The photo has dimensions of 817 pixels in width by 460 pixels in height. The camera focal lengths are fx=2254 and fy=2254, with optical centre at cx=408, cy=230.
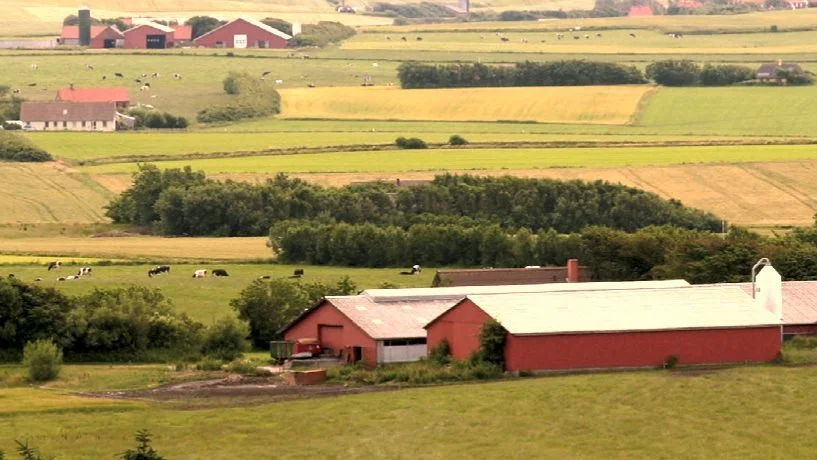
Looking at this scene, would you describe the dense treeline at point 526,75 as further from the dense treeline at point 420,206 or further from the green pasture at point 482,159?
the dense treeline at point 420,206

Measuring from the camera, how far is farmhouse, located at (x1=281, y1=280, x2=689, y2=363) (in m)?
50.2

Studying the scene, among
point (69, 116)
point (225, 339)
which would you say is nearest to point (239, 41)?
point (69, 116)

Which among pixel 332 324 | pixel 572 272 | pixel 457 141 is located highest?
pixel 457 141

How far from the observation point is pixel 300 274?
215 feet

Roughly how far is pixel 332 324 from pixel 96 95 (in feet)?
223

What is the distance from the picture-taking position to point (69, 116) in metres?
114

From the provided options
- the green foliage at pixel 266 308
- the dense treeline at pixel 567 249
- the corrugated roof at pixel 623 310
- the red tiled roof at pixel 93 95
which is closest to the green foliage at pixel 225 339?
the green foliage at pixel 266 308

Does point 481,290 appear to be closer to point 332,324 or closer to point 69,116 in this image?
point 332,324

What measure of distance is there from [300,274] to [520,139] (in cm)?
3921

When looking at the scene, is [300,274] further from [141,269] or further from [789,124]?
[789,124]

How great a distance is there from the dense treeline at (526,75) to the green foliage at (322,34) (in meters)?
23.4

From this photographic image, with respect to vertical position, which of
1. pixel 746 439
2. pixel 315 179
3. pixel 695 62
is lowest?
pixel 746 439

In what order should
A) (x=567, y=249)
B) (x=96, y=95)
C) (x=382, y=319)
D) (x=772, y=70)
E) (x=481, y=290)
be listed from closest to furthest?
1. (x=382, y=319)
2. (x=481, y=290)
3. (x=567, y=249)
4. (x=96, y=95)
5. (x=772, y=70)

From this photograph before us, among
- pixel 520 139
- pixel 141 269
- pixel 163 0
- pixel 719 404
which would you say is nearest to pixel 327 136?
pixel 520 139
